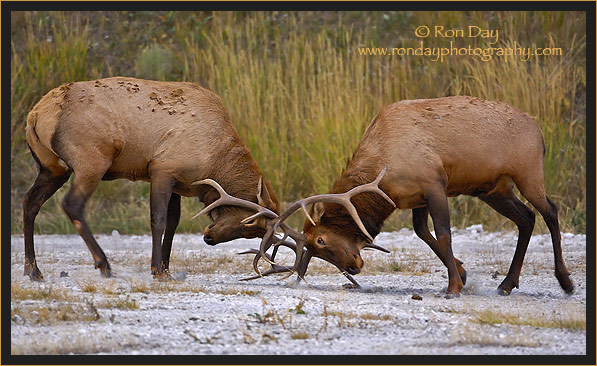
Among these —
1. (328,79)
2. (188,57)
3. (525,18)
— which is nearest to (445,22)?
(525,18)

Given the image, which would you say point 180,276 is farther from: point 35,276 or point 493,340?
point 493,340

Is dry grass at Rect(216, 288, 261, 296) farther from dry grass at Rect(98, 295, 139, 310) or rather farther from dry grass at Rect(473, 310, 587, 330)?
dry grass at Rect(473, 310, 587, 330)

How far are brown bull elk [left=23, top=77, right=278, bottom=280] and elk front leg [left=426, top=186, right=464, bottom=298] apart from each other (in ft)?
5.18

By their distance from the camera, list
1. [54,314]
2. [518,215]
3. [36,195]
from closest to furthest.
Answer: [54,314]
[518,215]
[36,195]

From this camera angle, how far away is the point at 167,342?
6145mm

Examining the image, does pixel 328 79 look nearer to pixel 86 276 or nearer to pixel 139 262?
pixel 139 262

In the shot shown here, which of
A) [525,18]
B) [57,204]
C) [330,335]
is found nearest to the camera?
[330,335]

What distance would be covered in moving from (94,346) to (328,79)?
9.18 m

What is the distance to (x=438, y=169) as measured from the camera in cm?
836

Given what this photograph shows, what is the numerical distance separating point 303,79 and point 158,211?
21.1 feet

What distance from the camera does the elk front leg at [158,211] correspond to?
9008mm

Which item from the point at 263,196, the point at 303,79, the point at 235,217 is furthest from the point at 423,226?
the point at 303,79

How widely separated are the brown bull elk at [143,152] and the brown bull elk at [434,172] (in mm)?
823

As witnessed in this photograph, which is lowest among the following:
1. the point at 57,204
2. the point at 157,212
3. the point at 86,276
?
the point at 57,204
